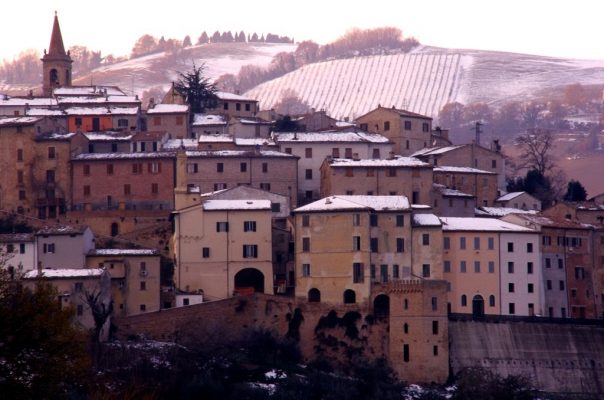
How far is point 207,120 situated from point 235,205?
76.7 feet

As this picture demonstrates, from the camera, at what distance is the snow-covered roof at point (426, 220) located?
84062 millimetres

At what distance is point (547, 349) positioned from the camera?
8275cm

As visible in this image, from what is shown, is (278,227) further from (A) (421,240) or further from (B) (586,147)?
(B) (586,147)

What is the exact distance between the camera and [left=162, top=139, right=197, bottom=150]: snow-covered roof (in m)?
97.3

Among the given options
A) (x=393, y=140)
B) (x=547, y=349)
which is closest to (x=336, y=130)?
(x=393, y=140)

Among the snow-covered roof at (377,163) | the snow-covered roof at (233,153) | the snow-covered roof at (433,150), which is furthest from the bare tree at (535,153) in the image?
the snow-covered roof at (233,153)

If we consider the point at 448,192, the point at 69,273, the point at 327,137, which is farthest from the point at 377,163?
the point at 69,273

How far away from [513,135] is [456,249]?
107 m

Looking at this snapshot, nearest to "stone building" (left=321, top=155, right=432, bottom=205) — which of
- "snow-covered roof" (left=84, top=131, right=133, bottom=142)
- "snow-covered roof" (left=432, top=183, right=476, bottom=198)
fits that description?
"snow-covered roof" (left=432, top=183, right=476, bottom=198)

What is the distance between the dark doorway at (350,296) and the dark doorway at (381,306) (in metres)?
0.95

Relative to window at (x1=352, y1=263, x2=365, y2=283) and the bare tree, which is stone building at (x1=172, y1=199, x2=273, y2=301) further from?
the bare tree

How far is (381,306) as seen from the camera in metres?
82.0

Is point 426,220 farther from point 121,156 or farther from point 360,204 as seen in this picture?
point 121,156

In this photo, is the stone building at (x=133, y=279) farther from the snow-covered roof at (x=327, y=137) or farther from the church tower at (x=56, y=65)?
the church tower at (x=56, y=65)
